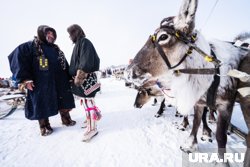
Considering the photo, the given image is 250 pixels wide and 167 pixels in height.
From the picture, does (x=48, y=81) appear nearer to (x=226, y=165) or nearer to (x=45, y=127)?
(x=45, y=127)

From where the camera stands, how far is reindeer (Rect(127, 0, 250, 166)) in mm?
1711

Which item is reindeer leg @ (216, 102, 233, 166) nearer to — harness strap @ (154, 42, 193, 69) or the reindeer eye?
harness strap @ (154, 42, 193, 69)

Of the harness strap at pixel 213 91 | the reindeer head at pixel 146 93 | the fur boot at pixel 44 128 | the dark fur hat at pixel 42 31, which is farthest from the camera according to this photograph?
the fur boot at pixel 44 128

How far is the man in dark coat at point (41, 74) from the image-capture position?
3.30m

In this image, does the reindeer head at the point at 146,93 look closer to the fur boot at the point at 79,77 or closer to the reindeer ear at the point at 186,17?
the fur boot at the point at 79,77

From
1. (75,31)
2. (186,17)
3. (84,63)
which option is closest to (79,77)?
(84,63)

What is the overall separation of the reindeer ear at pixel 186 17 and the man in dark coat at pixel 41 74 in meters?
3.02

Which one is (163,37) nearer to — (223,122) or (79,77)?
(223,122)

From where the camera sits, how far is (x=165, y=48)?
1751mm

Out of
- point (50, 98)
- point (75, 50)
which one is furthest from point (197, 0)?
point (50, 98)

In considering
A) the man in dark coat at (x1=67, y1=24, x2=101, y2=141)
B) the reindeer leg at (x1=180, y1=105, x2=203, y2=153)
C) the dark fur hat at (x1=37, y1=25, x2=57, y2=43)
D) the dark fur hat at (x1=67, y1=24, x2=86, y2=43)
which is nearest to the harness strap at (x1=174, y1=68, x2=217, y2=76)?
the reindeer leg at (x1=180, y1=105, x2=203, y2=153)

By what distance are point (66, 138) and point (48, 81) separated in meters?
1.37

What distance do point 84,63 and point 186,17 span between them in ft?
6.43

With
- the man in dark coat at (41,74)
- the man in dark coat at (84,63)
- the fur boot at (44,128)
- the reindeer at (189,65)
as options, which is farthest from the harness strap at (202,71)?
the fur boot at (44,128)
